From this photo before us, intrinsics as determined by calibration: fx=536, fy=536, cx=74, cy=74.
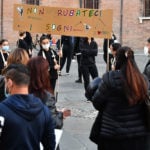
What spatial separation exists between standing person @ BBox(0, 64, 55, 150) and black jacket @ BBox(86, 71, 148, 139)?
4.25 ft

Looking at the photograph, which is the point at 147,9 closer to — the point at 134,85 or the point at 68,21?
the point at 68,21

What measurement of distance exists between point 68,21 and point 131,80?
6.25 metres

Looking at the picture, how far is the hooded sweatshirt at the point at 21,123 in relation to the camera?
12.8ft

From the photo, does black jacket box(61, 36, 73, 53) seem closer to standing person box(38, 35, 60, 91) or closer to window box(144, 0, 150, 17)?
standing person box(38, 35, 60, 91)

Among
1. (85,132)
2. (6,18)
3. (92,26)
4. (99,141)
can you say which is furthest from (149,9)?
(99,141)

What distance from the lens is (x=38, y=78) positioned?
4875mm

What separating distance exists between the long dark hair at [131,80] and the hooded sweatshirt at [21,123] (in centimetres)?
137

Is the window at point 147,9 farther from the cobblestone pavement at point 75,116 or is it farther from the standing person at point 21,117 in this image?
the standing person at point 21,117

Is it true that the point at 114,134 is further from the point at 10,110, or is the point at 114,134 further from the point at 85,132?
the point at 85,132

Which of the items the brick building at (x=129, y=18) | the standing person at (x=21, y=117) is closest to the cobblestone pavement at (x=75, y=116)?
the standing person at (x=21, y=117)

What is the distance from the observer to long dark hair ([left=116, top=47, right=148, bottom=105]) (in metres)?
5.21

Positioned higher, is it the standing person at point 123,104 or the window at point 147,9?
the window at point 147,9

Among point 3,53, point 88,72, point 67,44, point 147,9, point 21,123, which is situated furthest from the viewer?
point 147,9

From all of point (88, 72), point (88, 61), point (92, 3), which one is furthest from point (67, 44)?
point (92, 3)
